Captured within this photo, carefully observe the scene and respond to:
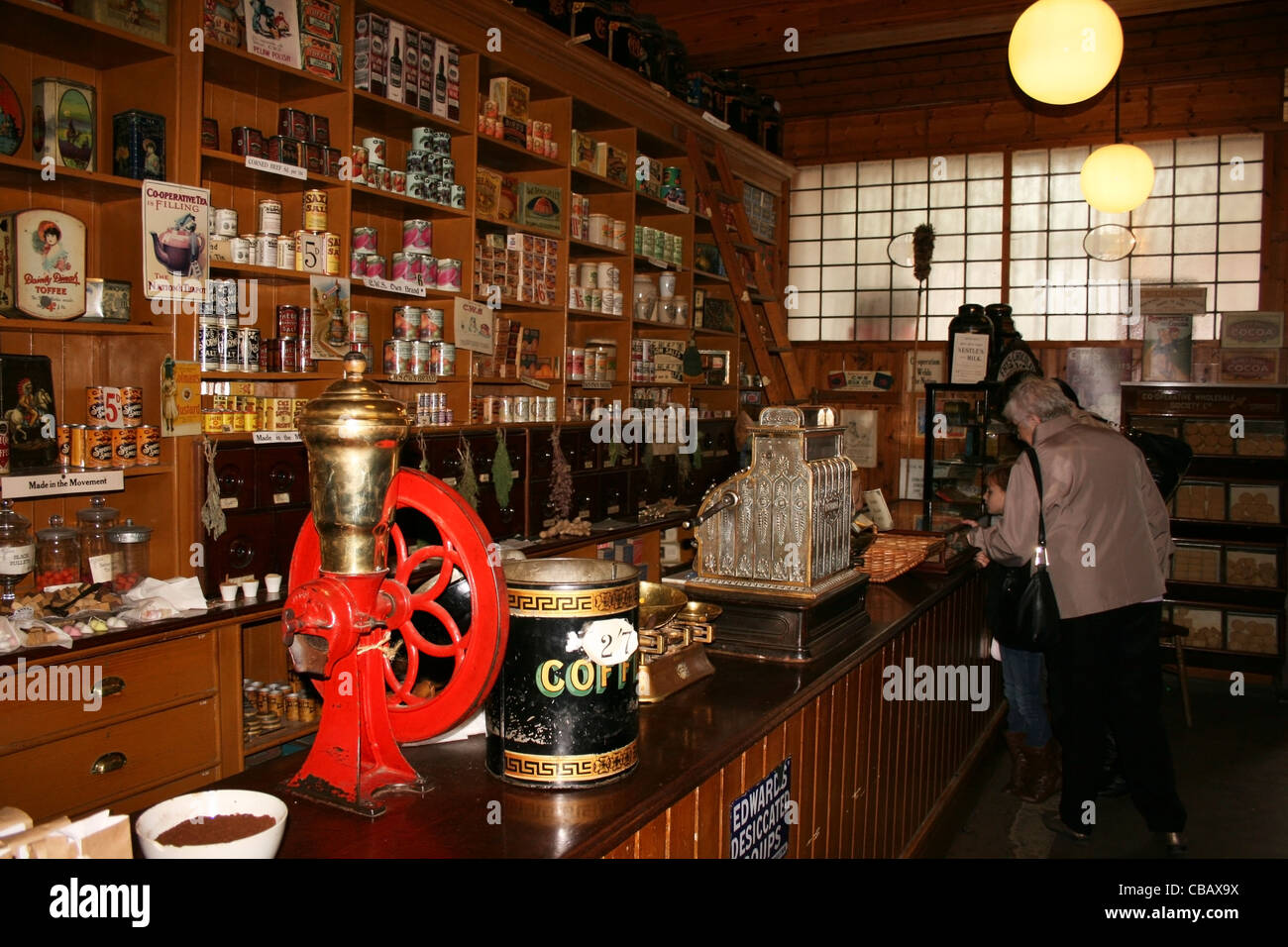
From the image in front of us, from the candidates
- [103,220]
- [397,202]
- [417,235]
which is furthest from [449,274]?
[103,220]

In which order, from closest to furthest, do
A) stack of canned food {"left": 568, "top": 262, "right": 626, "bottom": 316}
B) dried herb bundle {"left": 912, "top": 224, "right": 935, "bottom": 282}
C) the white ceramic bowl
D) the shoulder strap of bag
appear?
the white ceramic bowl < the shoulder strap of bag < stack of canned food {"left": 568, "top": 262, "right": 626, "bottom": 316} < dried herb bundle {"left": 912, "top": 224, "right": 935, "bottom": 282}

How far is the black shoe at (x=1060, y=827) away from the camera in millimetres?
3865

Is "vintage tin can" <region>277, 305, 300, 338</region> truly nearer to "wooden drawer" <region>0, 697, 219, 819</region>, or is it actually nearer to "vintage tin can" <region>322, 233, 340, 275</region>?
"vintage tin can" <region>322, 233, 340, 275</region>

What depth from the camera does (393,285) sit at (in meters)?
3.98

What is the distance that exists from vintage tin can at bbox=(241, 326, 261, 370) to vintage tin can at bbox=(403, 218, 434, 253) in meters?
0.94

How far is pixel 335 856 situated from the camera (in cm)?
133

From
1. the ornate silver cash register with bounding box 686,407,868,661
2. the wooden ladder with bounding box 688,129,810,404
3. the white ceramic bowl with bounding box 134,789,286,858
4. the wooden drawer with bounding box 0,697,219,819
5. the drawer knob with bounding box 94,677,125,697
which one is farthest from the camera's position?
the wooden ladder with bounding box 688,129,810,404

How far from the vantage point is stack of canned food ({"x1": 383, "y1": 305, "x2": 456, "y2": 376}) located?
13.5 feet

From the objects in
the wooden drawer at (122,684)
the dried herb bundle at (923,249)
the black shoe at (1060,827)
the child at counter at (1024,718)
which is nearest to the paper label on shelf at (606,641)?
the wooden drawer at (122,684)

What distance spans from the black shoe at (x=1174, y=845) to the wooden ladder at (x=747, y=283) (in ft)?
12.1

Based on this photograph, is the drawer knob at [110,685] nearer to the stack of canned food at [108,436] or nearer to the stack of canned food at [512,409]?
the stack of canned food at [108,436]

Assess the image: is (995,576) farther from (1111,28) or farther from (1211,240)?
(1211,240)

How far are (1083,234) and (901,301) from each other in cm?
130

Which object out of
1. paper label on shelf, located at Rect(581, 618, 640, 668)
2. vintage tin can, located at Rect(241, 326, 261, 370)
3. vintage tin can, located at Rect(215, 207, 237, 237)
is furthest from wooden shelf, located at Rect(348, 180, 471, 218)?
paper label on shelf, located at Rect(581, 618, 640, 668)
